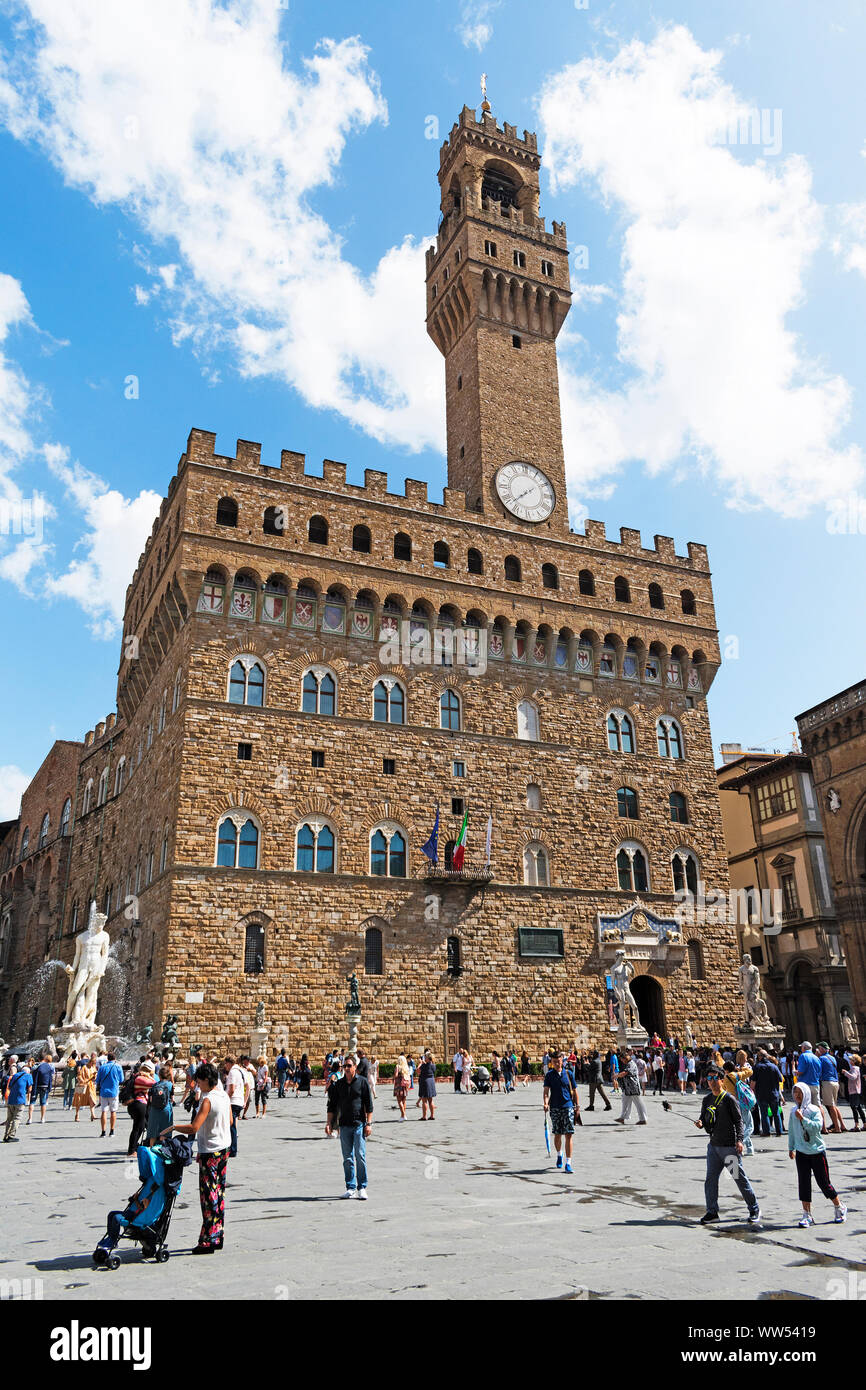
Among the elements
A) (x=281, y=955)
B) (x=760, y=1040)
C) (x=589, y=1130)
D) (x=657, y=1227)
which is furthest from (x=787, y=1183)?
(x=760, y=1040)

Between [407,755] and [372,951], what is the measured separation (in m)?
6.30

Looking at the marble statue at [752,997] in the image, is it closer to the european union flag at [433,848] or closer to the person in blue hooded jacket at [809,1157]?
the european union flag at [433,848]

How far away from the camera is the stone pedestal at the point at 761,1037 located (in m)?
31.4

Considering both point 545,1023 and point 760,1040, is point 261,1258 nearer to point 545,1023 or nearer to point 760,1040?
point 545,1023

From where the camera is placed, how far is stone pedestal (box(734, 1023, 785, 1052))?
31.4 meters

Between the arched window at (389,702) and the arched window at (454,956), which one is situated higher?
the arched window at (389,702)

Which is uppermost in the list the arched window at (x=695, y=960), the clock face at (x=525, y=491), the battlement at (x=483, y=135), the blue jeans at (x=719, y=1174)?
the battlement at (x=483, y=135)

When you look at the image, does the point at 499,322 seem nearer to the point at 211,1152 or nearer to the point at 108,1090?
the point at 108,1090

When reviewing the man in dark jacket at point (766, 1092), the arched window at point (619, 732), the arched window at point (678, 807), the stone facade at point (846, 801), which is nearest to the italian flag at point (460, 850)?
the arched window at point (619, 732)

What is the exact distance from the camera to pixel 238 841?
27938mm

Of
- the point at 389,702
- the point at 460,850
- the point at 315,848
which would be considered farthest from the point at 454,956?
the point at 389,702

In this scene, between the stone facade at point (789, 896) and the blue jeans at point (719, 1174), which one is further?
the stone facade at point (789, 896)

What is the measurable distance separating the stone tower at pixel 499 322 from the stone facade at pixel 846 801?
1284cm
